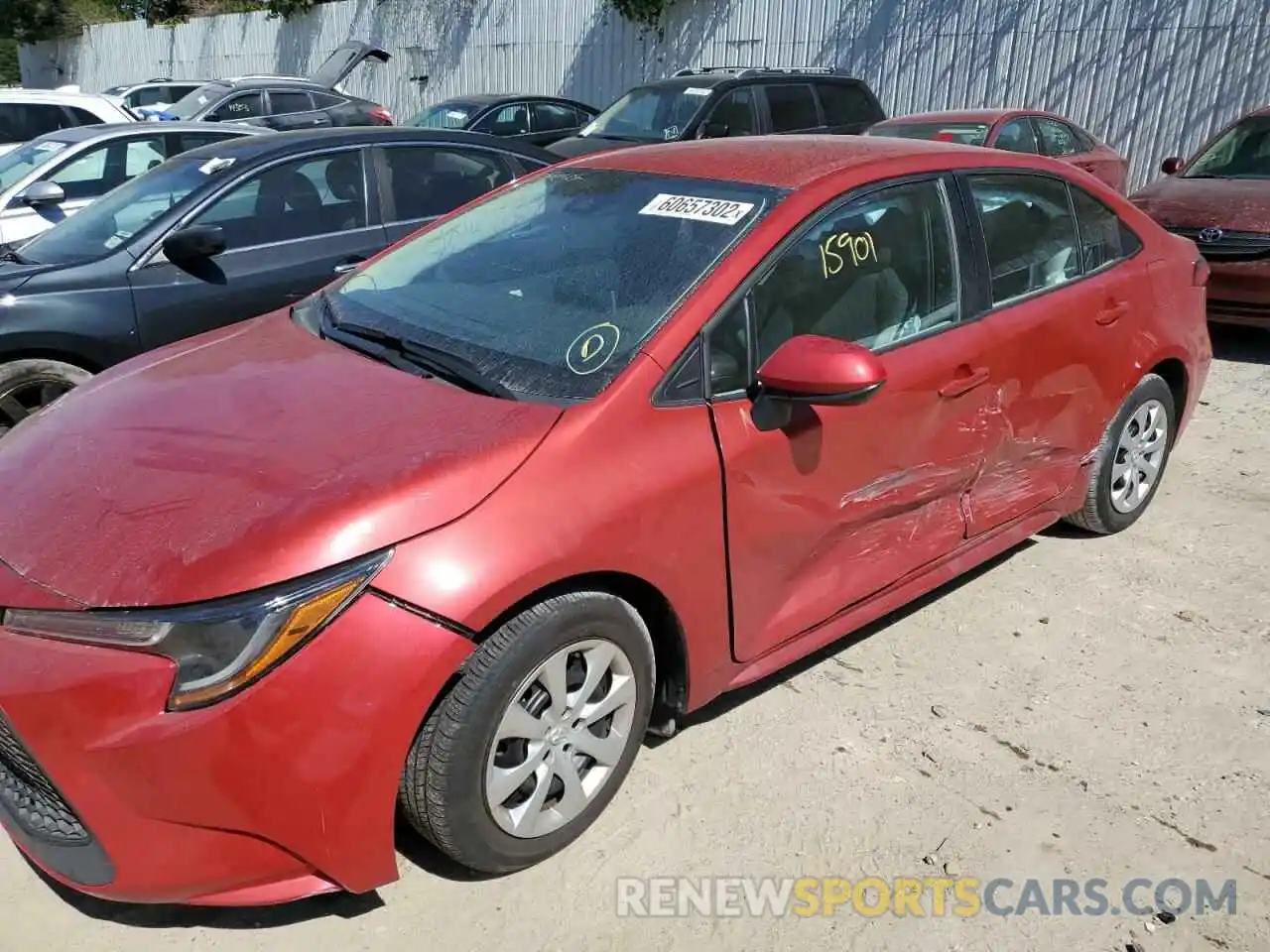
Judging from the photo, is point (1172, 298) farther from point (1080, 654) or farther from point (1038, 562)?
point (1080, 654)

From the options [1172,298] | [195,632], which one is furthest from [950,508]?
[195,632]

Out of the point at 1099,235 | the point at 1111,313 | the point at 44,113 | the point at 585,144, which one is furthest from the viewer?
the point at 585,144

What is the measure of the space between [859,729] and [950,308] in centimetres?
135

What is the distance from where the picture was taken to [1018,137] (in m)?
9.80

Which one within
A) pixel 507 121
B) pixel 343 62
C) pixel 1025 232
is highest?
pixel 343 62

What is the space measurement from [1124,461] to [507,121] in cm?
1155

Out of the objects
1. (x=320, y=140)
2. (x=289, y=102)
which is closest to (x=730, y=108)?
(x=320, y=140)

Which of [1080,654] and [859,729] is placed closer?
[859,729]

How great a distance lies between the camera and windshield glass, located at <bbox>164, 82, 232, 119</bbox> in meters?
14.1

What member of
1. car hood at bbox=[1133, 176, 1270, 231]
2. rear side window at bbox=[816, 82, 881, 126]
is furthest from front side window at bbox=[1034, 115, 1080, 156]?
rear side window at bbox=[816, 82, 881, 126]

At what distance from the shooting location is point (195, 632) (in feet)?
7.12

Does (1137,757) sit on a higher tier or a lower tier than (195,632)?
lower

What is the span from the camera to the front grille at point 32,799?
2295 millimetres

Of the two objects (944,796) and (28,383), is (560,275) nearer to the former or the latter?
(944,796)
